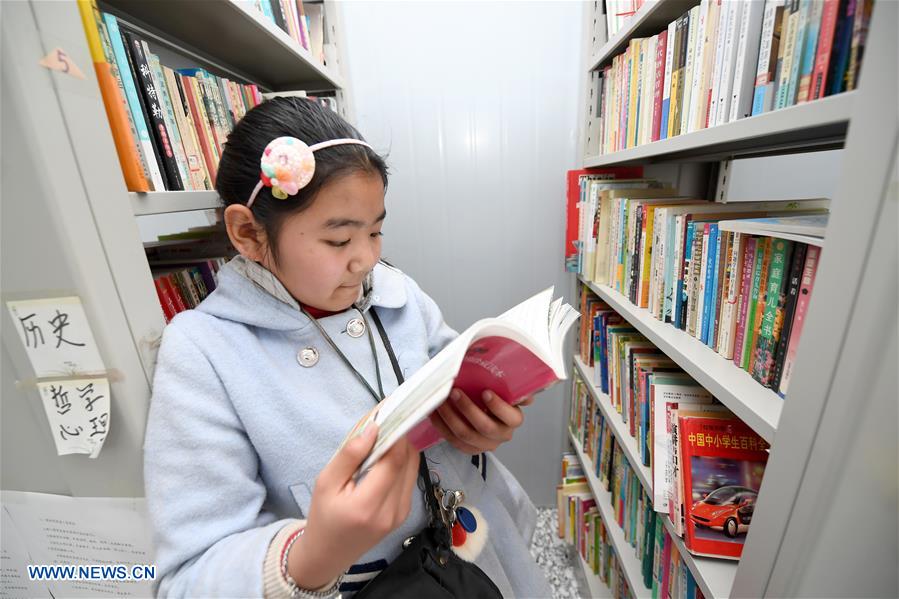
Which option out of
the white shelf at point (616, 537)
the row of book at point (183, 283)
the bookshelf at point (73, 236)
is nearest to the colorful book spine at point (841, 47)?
the bookshelf at point (73, 236)

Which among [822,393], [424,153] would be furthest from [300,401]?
[424,153]

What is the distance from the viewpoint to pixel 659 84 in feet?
2.92

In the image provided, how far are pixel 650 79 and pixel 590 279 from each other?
2.02 ft

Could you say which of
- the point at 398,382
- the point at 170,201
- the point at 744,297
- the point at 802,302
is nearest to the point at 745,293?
the point at 744,297

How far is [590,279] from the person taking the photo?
131 cm

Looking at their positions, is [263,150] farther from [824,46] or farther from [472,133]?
[472,133]

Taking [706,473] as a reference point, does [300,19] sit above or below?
above

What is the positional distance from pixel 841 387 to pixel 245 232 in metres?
0.82

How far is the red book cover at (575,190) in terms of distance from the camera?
134cm

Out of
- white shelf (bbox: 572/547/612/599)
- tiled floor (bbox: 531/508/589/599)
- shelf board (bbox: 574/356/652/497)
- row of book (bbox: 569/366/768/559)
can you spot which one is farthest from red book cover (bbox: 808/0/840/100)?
tiled floor (bbox: 531/508/589/599)

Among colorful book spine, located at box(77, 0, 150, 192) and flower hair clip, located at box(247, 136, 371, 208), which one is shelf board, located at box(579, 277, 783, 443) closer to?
flower hair clip, located at box(247, 136, 371, 208)

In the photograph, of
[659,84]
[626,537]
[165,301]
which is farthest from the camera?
[626,537]

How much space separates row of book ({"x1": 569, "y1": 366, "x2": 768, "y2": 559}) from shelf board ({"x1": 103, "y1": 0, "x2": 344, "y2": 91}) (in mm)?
1268

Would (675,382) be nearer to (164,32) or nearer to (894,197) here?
(894,197)
